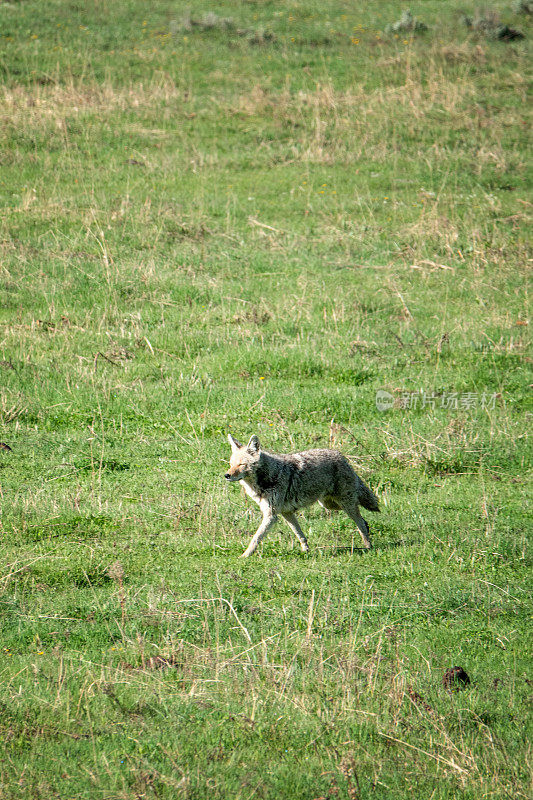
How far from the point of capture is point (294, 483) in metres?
8.69

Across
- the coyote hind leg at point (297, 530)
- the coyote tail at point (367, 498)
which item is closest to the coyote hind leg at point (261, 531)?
the coyote hind leg at point (297, 530)

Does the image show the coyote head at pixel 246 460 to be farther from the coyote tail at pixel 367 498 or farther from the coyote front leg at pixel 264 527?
the coyote tail at pixel 367 498

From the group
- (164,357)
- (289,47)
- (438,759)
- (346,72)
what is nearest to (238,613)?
(438,759)

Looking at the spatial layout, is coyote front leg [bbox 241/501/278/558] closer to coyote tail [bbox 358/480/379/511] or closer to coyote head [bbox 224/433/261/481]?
coyote head [bbox 224/433/261/481]

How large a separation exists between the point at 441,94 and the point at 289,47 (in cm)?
735

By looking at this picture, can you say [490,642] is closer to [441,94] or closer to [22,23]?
[441,94]

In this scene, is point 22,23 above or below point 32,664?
above

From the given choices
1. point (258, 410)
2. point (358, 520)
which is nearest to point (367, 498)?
point (358, 520)

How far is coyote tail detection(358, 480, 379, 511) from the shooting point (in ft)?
30.1

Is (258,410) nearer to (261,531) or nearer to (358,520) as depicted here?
(358,520)

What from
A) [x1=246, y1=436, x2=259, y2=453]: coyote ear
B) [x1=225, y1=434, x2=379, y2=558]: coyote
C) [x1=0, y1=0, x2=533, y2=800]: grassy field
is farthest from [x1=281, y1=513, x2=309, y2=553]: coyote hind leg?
[x1=246, y1=436, x2=259, y2=453]: coyote ear

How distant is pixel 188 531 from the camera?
9.02m

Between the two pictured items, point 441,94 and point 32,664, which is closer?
point 32,664

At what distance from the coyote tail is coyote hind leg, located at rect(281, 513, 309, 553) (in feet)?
2.55
